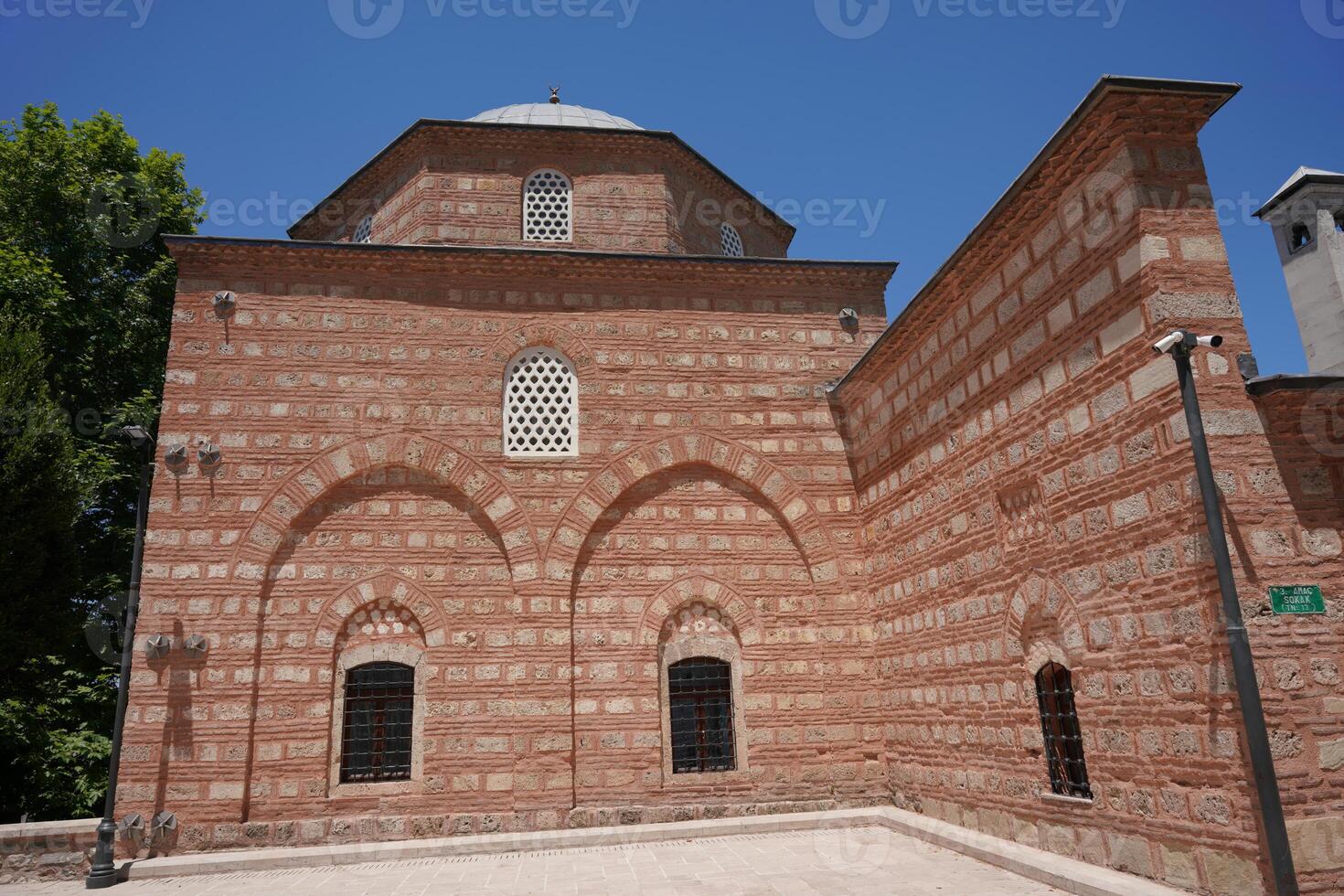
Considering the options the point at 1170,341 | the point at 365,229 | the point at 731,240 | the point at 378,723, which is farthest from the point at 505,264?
the point at 1170,341

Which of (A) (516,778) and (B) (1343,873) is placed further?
(A) (516,778)

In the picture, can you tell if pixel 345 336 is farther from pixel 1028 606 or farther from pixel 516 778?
pixel 1028 606

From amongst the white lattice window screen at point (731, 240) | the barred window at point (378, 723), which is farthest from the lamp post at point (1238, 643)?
the white lattice window screen at point (731, 240)

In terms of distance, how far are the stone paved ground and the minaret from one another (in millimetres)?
4129

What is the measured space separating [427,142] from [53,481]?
5.74m

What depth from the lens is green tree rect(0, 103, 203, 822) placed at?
8.77 m

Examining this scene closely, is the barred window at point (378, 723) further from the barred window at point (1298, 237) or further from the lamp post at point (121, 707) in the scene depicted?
the barred window at point (1298, 237)

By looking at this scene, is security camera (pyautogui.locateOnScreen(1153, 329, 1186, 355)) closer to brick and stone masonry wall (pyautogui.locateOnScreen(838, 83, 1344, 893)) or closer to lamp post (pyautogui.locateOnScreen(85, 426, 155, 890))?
brick and stone masonry wall (pyautogui.locateOnScreen(838, 83, 1344, 893))

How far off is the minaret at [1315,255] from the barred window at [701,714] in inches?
225

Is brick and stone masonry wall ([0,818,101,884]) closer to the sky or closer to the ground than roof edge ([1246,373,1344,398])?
closer to the ground

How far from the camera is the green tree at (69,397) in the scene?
8.77 metres

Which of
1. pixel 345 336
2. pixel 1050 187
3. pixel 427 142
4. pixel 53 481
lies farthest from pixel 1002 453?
pixel 53 481

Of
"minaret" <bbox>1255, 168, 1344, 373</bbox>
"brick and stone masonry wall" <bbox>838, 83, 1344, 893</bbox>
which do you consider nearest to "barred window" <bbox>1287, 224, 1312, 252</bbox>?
"minaret" <bbox>1255, 168, 1344, 373</bbox>

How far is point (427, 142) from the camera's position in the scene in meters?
10.3
